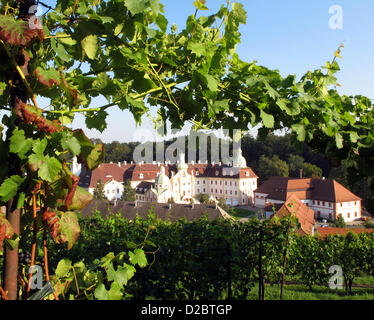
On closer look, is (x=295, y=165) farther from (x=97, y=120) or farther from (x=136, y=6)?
(x=136, y=6)

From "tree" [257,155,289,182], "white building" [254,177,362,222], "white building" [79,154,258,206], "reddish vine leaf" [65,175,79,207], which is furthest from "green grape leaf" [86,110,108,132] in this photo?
"tree" [257,155,289,182]

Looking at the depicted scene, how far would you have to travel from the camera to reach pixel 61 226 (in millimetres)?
1309

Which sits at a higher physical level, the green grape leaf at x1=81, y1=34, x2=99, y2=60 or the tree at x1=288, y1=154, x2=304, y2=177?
the tree at x1=288, y1=154, x2=304, y2=177

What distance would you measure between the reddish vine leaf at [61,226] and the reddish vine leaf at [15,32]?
656 millimetres

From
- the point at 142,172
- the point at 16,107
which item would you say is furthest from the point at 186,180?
the point at 16,107

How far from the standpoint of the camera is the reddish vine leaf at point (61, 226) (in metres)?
1.29

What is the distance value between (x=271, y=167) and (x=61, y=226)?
2708 inches

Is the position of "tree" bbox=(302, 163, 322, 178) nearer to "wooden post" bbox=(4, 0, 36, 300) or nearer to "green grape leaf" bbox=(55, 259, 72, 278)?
"green grape leaf" bbox=(55, 259, 72, 278)

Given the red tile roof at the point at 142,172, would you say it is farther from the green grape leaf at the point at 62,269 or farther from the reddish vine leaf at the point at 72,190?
the reddish vine leaf at the point at 72,190

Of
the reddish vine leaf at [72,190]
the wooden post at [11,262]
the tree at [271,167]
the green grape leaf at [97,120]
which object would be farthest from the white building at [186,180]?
the reddish vine leaf at [72,190]

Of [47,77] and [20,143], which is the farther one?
[47,77]

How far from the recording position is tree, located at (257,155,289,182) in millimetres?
66125

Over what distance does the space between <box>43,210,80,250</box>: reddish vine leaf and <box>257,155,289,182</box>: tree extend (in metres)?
66.8
